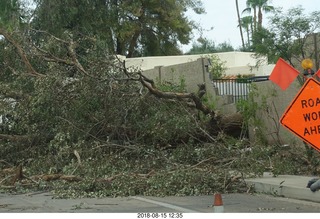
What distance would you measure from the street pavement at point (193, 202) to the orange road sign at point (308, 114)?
99 centimetres

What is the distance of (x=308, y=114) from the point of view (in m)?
7.20

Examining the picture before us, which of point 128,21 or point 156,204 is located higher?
point 128,21

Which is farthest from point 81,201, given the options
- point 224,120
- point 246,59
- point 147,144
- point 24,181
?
point 246,59

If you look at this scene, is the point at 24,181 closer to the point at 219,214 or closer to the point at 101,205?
the point at 101,205

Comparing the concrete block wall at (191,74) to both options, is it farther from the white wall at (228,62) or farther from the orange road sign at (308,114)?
the orange road sign at (308,114)

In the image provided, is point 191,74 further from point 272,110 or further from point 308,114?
point 308,114

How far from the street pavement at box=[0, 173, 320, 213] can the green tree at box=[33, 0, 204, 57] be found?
32.6 feet

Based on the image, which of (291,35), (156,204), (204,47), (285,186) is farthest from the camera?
(204,47)

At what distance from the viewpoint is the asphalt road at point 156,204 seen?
23.8ft

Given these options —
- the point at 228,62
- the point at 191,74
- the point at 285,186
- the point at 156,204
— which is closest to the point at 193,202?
the point at 156,204

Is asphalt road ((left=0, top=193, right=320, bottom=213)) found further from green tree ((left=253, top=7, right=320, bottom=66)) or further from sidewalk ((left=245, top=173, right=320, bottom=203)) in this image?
green tree ((left=253, top=7, right=320, bottom=66))

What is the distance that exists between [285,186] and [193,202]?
1.77m

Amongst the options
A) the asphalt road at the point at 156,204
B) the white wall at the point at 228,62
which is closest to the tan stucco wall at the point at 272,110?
the asphalt road at the point at 156,204

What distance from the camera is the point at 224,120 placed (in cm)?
1355
